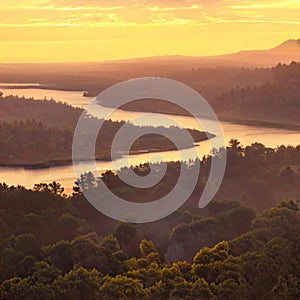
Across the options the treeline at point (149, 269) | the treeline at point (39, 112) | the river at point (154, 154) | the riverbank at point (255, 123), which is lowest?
the treeline at point (149, 269)

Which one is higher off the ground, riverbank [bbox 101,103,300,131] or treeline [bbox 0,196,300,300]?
riverbank [bbox 101,103,300,131]

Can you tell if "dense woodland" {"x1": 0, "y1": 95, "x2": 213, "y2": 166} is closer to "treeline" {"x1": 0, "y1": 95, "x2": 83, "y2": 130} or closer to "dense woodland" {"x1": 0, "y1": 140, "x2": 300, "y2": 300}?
"treeline" {"x1": 0, "y1": 95, "x2": 83, "y2": 130}

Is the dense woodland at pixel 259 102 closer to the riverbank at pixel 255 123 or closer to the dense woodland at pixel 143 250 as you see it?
the riverbank at pixel 255 123

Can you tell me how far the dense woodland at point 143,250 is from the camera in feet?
38.4

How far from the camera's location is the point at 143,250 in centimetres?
1359

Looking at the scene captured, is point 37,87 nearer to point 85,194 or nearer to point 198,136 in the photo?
point 198,136

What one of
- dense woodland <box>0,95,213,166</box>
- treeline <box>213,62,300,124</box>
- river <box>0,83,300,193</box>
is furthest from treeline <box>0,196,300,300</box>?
treeline <box>213,62,300,124</box>

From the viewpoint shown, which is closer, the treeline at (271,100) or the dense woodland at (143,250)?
the dense woodland at (143,250)

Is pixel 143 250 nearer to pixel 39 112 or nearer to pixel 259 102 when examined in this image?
pixel 39 112

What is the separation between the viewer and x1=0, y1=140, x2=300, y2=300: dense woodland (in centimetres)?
1170

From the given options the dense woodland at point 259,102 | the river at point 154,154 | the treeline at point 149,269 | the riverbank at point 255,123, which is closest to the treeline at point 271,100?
the dense woodland at point 259,102

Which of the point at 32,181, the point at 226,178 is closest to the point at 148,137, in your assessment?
the point at 32,181

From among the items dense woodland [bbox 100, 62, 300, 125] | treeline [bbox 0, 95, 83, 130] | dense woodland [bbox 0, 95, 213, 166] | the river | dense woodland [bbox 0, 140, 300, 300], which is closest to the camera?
dense woodland [bbox 0, 140, 300, 300]

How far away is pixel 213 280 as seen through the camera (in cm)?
1227
